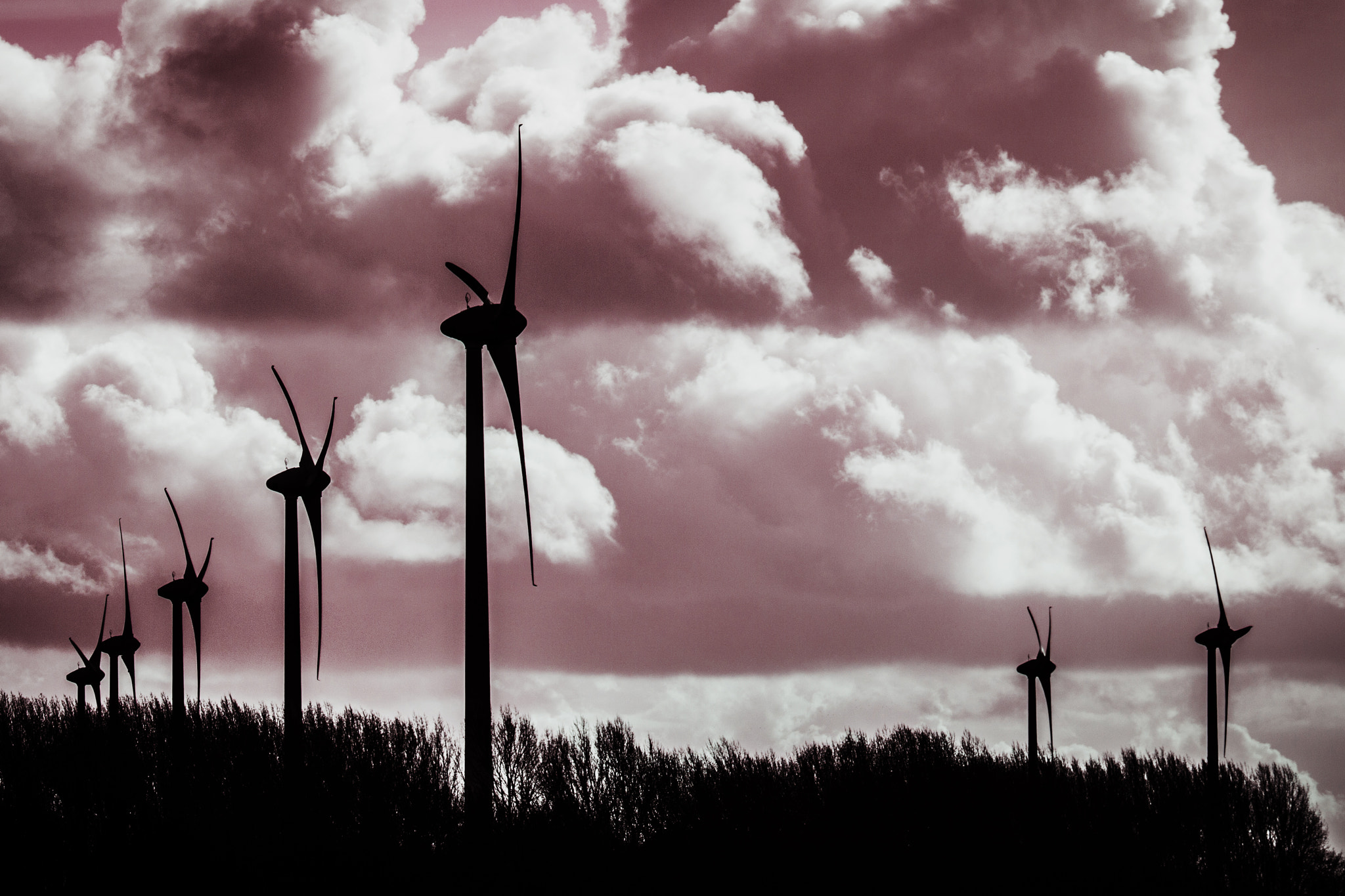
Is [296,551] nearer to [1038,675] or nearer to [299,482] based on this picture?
[299,482]

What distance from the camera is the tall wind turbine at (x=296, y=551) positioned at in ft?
105

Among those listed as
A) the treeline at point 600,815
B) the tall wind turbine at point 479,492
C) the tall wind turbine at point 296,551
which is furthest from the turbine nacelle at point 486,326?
the treeline at point 600,815

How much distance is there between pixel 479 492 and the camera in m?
25.0

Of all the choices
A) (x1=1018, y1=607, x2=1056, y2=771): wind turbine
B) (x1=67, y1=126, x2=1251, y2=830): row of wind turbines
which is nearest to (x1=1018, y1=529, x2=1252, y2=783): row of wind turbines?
(x1=1018, y1=607, x2=1056, y2=771): wind turbine

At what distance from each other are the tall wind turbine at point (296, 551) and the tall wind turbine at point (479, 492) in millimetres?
8182

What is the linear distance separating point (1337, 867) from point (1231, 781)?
7.28 metres

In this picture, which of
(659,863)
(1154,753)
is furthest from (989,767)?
(659,863)

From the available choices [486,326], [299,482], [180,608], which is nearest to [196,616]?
[180,608]

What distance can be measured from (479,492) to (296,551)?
1104 centimetres

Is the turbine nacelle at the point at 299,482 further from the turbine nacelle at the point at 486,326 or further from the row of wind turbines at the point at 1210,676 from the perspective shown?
the row of wind turbines at the point at 1210,676

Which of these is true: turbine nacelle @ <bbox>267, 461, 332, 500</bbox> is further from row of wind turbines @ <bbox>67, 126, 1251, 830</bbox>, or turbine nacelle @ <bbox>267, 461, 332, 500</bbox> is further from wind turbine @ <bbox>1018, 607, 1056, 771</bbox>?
wind turbine @ <bbox>1018, 607, 1056, 771</bbox>

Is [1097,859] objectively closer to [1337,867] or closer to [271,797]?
[1337,867]

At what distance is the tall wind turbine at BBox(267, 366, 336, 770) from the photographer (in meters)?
32.0

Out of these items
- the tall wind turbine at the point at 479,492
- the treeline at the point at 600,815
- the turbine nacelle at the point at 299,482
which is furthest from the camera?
the treeline at the point at 600,815
